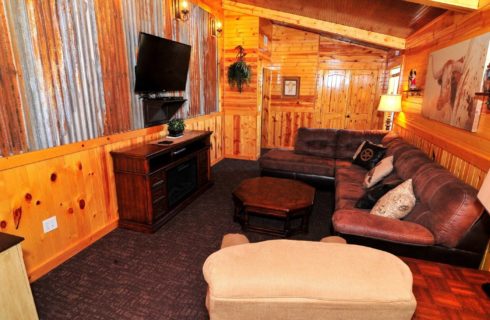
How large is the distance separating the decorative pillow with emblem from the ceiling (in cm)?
176

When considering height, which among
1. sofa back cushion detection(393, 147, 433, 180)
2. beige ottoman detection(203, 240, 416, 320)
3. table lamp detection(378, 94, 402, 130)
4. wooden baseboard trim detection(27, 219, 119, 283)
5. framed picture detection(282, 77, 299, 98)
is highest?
framed picture detection(282, 77, 299, 98)

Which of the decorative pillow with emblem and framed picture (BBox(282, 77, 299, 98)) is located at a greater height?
framed picture (BBox(282, 77, 299, 98))

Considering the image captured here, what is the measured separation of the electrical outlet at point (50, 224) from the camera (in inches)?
92.7

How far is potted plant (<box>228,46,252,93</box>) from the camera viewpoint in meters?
5.42

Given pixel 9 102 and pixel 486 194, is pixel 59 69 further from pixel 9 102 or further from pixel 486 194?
pixel 486 194

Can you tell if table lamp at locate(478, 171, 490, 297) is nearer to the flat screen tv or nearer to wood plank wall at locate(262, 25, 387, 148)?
the flat screen tv

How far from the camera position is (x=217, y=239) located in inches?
114

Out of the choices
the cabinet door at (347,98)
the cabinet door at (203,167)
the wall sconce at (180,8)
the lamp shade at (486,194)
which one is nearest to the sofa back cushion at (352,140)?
the cabinet door at (203,167)

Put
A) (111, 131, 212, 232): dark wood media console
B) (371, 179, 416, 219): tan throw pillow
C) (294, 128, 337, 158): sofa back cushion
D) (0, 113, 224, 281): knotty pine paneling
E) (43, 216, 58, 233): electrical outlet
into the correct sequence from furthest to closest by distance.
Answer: (294, 128, 337, 158): sofa back cushion → (111, 131, 212, 232): dark wood media console → (43, 216, 58, 233): electrical outlet → (371, 179, 416, 219): tan throw pillow → (0, 113, 224, 281): knotty pine paneling

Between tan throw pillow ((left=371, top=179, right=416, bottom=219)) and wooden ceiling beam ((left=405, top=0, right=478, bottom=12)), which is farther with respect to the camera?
wooden ceiling beam ((left=405, top=0, right=478, bottom=12))

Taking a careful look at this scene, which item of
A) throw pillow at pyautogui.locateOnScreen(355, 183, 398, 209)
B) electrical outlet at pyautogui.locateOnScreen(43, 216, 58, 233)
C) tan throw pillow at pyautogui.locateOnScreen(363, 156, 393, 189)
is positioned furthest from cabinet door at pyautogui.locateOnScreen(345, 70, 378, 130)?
electrical outlet at pyautogui.locateOnScreen(43, 216, 58, 233)

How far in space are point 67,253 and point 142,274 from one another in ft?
2.54

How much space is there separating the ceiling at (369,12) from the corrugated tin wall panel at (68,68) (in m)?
2.20

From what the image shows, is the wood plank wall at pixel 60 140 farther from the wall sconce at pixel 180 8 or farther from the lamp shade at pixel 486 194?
the lamp shade at pixel 486 194
